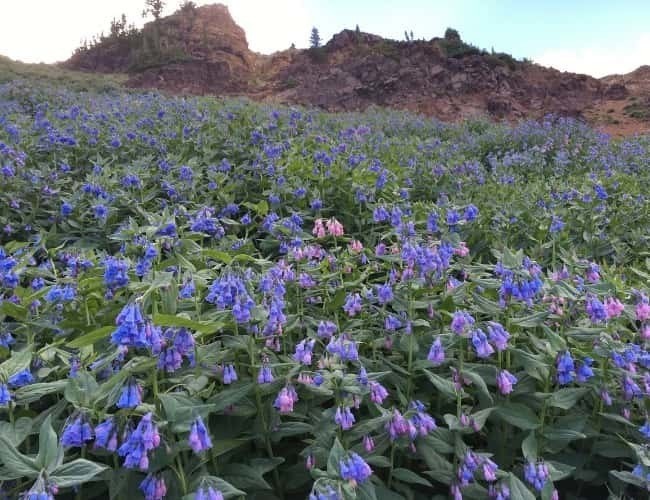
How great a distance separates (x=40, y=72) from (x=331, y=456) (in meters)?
27.6

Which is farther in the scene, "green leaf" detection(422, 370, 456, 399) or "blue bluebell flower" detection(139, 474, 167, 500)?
"green leaf" detection(422, 370, 456, 399)

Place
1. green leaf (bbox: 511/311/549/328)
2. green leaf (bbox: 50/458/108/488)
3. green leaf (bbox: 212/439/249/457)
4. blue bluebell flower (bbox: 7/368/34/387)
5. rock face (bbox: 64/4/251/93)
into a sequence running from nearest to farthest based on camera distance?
green leaf (bbox: 50/458/108/488), blue bluebell flower (bbox: 7/368/34/387), green leaf (bbox: 212/439/249/457), green leaf (bbox: 511/311/549/328), rock face (bbox: 64/4/251/93)

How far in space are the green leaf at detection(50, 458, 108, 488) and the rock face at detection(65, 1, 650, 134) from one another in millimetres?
22634

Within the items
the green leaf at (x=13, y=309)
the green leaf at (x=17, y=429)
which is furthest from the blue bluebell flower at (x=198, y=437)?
the green leaf at (x=13, y=309)

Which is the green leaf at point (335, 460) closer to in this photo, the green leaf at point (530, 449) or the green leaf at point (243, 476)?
the green leaf at point (243, 476)

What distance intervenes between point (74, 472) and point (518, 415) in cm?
167

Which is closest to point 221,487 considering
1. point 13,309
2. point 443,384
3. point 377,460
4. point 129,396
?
point 129,396

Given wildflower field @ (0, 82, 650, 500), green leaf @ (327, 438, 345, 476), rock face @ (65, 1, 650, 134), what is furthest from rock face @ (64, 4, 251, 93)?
green leaf @ (327, 438, 345, 476)

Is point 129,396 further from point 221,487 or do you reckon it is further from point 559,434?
point 559,434

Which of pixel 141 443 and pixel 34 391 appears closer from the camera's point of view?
pixel 141 443

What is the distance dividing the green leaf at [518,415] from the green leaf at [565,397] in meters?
0.10

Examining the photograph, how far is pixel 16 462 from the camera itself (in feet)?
4.54

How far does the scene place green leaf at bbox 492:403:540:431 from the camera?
212cm

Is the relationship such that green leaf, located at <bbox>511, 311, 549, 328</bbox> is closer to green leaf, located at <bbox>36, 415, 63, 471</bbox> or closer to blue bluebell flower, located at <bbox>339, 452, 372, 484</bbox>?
blue bluebell flower, located at <bbox>339, 452, 372, 484</bbox>
